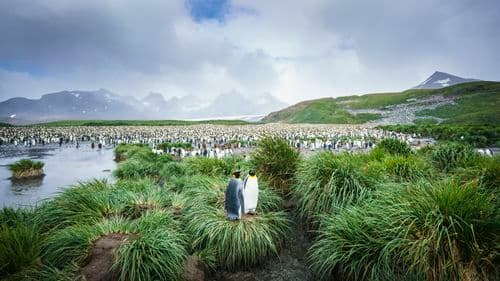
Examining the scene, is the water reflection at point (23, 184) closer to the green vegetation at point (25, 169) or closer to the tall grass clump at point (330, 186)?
the green vegetation at point (25, 169)

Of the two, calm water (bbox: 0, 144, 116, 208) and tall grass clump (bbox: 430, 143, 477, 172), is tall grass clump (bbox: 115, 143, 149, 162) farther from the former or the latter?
tall grass clump (bbox: 430, 143, 477, 172)

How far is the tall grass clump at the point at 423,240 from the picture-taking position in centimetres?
417

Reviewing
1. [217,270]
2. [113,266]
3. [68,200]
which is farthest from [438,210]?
[68,200]

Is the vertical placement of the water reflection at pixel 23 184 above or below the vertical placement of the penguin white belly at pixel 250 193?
below

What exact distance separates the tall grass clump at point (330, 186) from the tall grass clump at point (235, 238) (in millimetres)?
950

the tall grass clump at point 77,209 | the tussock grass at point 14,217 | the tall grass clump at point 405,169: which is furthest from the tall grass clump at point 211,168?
the tussock grass at point 14,217

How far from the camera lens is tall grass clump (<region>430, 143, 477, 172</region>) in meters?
9.90

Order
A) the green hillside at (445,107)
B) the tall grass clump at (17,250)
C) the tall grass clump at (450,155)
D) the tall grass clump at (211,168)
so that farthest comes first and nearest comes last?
the green hillside at (445,107)
the tall grass clump at (211,168)
the tall grass clump at (450,155)
the tall grass clump at (17,250)

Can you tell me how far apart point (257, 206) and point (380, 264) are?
137 inches

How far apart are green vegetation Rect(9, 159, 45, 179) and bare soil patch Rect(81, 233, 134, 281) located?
14.1 metres

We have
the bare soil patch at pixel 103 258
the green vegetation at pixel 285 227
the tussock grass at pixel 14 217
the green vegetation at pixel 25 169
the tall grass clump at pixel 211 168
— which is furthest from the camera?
the green vegetation at pixel 25 169

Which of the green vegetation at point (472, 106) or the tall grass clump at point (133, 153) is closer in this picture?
the tall grass clump at point (133, 153)

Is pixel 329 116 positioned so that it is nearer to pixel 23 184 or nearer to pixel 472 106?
pixel 472 106

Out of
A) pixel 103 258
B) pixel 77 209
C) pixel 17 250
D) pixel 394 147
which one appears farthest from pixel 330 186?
pixel 17 250
